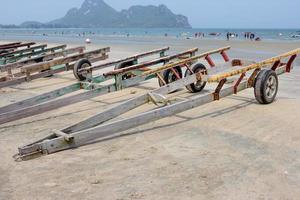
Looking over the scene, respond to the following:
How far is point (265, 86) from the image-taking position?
29.0 ft

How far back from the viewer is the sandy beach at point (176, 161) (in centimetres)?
489

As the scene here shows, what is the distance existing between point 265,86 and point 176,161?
3880 mm

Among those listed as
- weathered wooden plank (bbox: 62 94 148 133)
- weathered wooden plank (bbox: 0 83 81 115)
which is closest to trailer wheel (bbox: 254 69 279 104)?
weathered wooden plank (bbox: 62 94 148 133)

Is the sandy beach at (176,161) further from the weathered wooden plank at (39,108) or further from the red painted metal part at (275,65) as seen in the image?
the red painted metal part at (275,65)

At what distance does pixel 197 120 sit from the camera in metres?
8.09

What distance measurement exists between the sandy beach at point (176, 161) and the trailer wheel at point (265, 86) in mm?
245

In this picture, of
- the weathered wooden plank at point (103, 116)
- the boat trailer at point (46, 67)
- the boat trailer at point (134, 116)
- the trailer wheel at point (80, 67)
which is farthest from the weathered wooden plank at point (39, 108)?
the boat trailer at point (46, 67)

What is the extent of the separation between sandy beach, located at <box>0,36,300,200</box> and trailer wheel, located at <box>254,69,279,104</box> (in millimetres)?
245

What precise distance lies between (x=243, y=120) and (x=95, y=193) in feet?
13.3

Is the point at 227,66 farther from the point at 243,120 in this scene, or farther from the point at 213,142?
the point at 213,142

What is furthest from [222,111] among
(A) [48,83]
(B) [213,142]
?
(A) [48,83]

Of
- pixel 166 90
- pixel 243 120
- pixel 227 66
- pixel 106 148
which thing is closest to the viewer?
pixel 106 148

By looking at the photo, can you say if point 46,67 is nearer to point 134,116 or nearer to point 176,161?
point 134,116

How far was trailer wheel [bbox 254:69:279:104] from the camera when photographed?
344 inches
